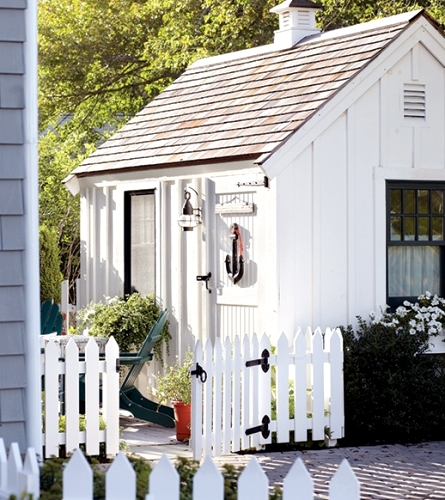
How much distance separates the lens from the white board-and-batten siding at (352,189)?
427 inches

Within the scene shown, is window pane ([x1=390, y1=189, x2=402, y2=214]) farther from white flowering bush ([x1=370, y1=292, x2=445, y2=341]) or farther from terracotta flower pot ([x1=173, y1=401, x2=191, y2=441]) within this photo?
terracotta flower pot ([x1=173, y1=401, x2=191, y2=441])

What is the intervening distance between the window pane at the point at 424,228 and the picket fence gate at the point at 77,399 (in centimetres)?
375

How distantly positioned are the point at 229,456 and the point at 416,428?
1931mm

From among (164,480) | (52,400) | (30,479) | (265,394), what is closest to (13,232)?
(30,479)

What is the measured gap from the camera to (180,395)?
427 inches

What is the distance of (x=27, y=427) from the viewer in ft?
22.1

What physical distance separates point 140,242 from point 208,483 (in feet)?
29.2

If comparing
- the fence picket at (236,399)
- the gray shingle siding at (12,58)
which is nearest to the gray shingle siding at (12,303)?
the gray shingle siding at (12,58)

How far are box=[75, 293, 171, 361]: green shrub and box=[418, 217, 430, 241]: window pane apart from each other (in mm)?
3007

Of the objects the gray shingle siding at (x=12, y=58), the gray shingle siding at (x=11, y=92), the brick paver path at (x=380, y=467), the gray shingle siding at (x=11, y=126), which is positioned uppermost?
the gray shingle siding at (x=12, y=58)

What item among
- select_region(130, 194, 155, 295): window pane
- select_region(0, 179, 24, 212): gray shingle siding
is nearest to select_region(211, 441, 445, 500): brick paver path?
select_region(0, 179, 24, 212): gray shingle siding

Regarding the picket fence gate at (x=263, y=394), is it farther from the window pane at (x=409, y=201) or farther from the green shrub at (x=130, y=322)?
the green shrub at (x=130, y=322)

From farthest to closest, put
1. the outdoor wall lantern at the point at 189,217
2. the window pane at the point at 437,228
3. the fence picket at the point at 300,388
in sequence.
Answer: the outdoor wall lantern at the point at 189,217, the window pane at the point at 437,228, the fence picket at the point at 300,388

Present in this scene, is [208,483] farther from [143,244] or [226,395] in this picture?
[143,244]
